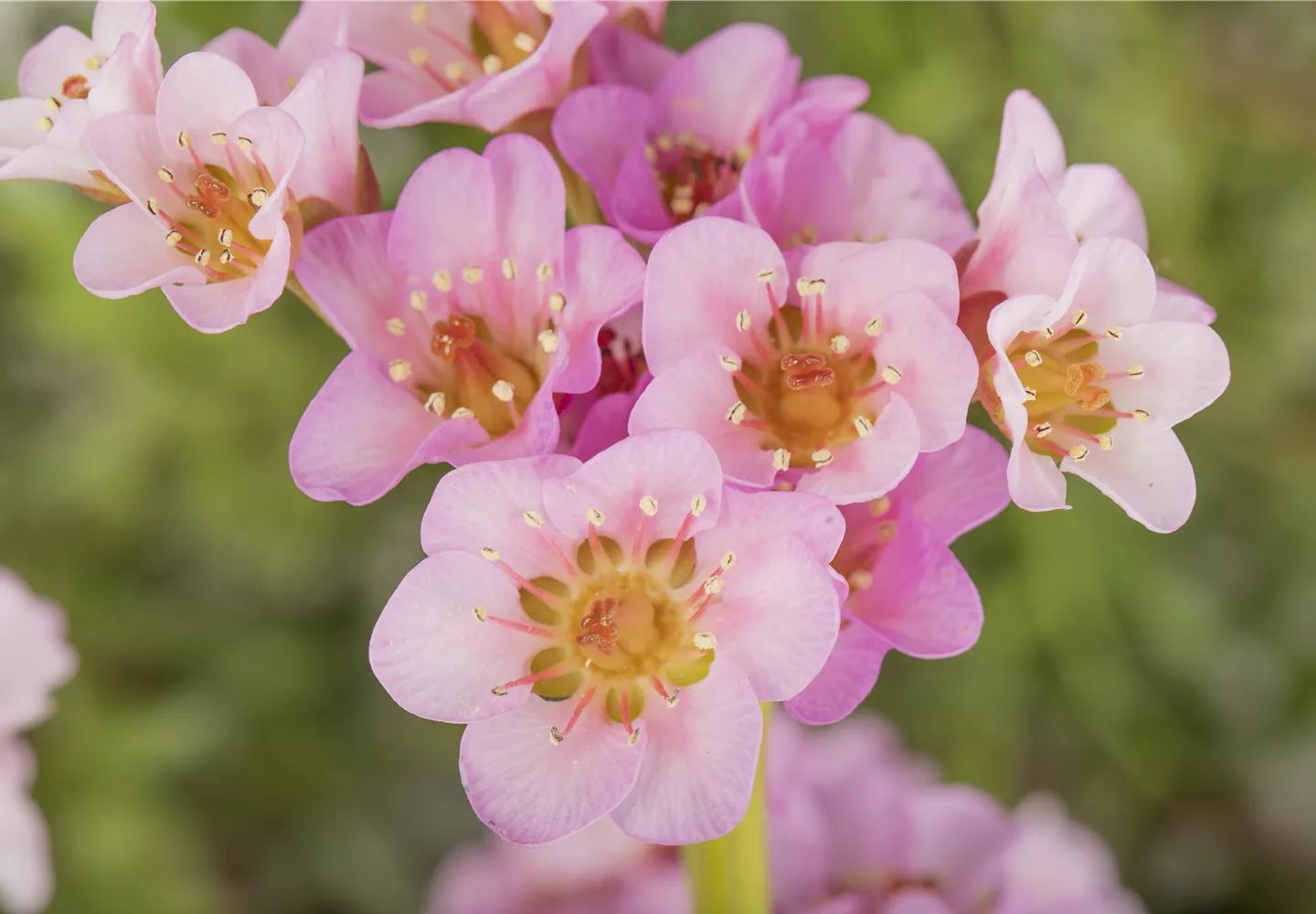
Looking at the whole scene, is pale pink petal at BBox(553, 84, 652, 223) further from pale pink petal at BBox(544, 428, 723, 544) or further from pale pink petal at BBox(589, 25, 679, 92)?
pale pink petal at BBox(544, 428, 723, 544)

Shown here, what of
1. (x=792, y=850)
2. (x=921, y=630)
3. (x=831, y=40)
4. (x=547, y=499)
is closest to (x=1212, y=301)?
(x=831, y=40)

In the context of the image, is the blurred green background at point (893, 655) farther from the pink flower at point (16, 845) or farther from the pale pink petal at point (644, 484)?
the pale pink petal at point (644, 484)

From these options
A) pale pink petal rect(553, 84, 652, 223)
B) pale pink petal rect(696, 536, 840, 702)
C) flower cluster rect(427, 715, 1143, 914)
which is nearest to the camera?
pale pink petal rect(696, 536, 840, 702)

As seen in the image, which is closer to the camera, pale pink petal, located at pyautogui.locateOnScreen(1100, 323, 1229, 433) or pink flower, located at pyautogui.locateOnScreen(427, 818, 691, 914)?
pale pink petal, located at pyautogui.locateOnScreen(1100, 323, 1229, 433)

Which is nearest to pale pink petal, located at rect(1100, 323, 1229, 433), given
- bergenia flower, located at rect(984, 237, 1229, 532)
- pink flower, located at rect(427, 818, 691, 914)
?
bergenia flower, located at rect(984, 237, 1229, 532)

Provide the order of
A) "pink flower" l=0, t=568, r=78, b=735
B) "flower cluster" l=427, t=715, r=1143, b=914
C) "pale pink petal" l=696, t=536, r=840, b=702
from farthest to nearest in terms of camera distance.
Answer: "pink flower" l=0, t=568, r=78, b=735 < "flower cluster" l=427, t=715, r=1143, b=914 < "pale pink petal" l=696, t=536, r=840, b=702

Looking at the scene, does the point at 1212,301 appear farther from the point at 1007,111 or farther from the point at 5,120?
the point at 5,120
